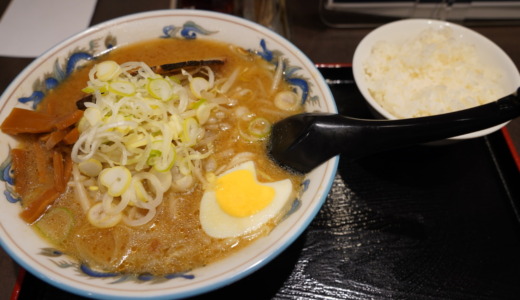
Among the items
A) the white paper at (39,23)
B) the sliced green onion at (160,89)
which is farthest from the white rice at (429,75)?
the white paper at (39,23)

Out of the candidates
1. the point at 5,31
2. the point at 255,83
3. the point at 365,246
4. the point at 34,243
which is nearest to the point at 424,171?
the point at 365,246

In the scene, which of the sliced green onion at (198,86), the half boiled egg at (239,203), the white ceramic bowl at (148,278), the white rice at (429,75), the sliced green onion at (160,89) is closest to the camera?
the white ceramic bowl at (148,278)

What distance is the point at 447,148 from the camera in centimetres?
196

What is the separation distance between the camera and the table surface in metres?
2.52

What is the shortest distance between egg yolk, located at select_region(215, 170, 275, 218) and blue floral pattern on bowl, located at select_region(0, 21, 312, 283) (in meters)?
0.13

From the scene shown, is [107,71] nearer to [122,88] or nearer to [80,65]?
[122,88]

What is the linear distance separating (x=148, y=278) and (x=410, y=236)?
1107mm

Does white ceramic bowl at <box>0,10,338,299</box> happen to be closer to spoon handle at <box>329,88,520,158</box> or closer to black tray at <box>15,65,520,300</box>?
spoon handle at <box>329,88,520,158</box>

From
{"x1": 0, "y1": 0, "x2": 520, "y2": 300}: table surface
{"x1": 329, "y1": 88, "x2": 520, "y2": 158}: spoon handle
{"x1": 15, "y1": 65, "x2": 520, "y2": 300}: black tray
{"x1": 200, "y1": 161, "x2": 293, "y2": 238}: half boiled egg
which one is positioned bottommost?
{"x1": 15, "y1": 65, "x2": 520, "y2": 300}: black tray

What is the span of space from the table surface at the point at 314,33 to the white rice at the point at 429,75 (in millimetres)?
472

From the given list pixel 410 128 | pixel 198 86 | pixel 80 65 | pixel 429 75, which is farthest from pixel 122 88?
pixel 429 75

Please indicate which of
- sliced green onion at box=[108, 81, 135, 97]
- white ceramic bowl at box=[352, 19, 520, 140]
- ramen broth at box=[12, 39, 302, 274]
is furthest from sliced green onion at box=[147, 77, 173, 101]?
white ceramic bowl at box=[352, 19, 520, 140]

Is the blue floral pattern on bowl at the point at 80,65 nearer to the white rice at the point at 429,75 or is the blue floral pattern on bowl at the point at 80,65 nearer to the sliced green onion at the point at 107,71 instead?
the sliced green onion at the point at 107,71

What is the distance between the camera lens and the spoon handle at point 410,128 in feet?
4.27
